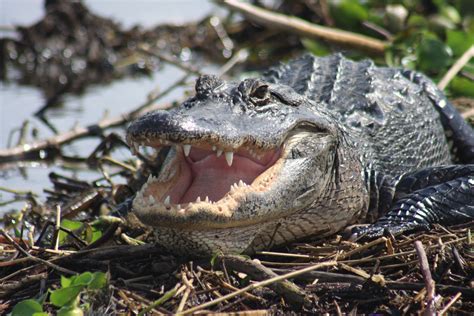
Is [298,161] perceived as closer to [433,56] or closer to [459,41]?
[433,56]

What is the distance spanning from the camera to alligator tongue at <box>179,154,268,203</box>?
4215 millimetres

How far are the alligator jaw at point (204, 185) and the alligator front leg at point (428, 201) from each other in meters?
0.73

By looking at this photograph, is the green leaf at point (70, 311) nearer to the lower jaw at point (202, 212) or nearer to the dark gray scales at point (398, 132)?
the lower jaw at point (202, 212)

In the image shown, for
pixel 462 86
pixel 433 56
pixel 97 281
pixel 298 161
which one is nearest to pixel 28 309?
pixel 97 281

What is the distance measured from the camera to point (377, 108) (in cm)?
564

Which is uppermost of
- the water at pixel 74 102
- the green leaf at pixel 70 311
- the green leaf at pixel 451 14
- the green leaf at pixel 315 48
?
the green leaf at pixel 70 311

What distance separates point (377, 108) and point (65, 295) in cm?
277

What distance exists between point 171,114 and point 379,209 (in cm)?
184

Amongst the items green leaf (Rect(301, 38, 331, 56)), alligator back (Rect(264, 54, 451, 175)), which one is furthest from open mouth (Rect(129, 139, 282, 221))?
green leaf (Rect(301, 38, 331, 56))

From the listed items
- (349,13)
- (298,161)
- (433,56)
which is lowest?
(349,13)

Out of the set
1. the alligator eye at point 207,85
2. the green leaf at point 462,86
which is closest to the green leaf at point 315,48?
the green leaf at point 462,86

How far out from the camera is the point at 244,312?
360cm

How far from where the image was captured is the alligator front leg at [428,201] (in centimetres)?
471

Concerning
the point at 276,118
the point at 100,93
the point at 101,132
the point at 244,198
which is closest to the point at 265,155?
the point at 276,118
